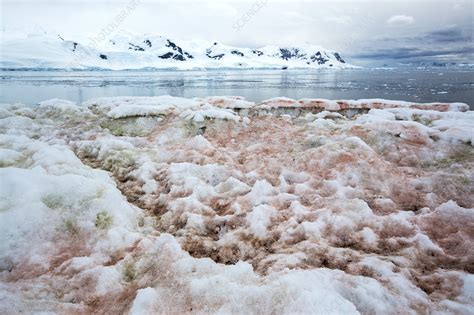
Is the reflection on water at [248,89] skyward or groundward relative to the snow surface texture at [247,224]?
skyward

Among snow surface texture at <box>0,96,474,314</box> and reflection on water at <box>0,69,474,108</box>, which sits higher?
reflection on water at <box>0,69,474,108</box>

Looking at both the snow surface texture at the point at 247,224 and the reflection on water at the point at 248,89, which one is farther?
the reflection on water at the point at 248,89

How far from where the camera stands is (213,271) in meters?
5.31

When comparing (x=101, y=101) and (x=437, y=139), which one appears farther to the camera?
(x=101, y=101)

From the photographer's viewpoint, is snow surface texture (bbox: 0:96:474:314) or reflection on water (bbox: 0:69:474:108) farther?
reflection on water (bbox: 0:69:474:108)

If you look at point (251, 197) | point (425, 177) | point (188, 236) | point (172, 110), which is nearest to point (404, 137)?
point (425, 177)

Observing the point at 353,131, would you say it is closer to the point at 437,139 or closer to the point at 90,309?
the point at 437,139

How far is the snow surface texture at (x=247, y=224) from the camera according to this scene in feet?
15.6

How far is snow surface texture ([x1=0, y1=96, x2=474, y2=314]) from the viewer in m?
4.77

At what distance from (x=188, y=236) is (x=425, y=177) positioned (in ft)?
21.8

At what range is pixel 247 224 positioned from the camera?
23.6ft

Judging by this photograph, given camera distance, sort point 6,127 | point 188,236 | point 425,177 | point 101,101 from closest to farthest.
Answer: point 188,236 → point 425,177 → point 6,127 → point 101,101

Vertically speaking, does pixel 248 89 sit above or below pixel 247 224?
above

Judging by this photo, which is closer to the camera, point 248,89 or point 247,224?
point 247,224
